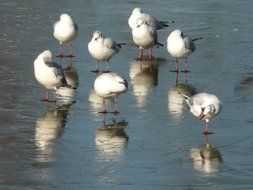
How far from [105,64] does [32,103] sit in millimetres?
4298

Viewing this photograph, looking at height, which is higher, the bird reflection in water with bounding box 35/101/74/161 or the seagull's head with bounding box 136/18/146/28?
the seagull's head with bounding box 136/18/146/28

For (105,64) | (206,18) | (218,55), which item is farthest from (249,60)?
(206,18)

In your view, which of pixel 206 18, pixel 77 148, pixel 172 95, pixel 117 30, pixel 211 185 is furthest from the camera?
pixel 206 18

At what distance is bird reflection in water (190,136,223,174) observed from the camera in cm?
1445

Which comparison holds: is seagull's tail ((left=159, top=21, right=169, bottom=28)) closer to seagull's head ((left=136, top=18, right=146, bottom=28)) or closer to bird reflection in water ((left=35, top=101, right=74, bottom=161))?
seagull's head ((left=136, top=18, right=146, bottom=28))

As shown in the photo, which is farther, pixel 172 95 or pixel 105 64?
pixel 105 64

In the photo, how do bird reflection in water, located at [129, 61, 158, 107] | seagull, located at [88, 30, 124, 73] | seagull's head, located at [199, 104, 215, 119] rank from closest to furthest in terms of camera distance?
seagull's head, located at [199, 104, 215, 119] < bird reflection in water, located at [129, 61, 158, 107] < seagull, located at [88, 30, 124, 73]

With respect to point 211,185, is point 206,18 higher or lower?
higher

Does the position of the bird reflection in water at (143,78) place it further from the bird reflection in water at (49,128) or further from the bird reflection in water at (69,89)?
the bird reflection in water at (49,128)

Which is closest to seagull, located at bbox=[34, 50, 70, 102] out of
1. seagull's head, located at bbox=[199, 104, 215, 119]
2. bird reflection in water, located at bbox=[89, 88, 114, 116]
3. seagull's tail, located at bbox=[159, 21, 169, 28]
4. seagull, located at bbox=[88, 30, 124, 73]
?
bird reflection in water, located at bbox=[89, 88, 114, 116]

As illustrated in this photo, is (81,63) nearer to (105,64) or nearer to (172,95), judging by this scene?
(105,64)

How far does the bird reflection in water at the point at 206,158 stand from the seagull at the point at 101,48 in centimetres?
614

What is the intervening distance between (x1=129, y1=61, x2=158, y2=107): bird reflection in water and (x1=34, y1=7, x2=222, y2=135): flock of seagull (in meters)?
0.50

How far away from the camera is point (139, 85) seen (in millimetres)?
20484
